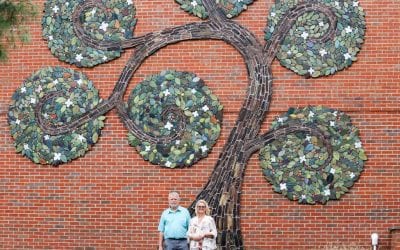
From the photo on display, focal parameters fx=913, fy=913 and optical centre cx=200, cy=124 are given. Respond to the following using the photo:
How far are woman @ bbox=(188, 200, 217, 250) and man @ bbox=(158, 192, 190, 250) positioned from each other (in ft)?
0.51

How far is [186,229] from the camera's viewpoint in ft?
38.2

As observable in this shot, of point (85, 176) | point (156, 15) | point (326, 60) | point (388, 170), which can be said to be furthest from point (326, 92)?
point (85, 176)

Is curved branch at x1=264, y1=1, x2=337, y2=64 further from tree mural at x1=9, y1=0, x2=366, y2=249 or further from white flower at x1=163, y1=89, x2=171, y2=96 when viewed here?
white flower at x1=163, y1=89, x2=171, y2=96

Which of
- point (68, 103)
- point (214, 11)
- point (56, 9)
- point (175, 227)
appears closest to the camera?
point (175, 227)

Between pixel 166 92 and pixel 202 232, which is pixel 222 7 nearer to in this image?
pixel 166 92

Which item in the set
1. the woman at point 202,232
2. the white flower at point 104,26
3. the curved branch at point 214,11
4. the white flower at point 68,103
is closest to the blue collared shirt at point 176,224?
the woman at point 202,232

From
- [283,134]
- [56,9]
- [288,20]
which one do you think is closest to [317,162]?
[283,134]

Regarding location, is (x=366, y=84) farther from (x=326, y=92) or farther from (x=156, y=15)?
(x=156, y=15)

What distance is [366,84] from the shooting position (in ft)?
44.9

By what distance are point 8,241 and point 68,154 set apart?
166 cm

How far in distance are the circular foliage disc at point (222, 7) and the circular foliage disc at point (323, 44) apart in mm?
580

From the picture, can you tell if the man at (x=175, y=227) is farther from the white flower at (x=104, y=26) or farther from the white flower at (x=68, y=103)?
the white flower at (x=104, y=26)

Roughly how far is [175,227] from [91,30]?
160 inches

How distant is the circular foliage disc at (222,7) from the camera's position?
1398 centimetres
